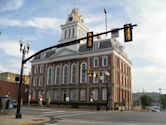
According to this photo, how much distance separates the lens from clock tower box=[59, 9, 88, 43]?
75.6m

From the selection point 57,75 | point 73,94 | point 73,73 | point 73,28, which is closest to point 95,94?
point 73,94

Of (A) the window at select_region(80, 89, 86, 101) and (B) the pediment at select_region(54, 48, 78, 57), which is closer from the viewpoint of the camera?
(A) the window at select_region(80, 89, 86, 101)

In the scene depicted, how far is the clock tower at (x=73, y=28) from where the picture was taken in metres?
75.6

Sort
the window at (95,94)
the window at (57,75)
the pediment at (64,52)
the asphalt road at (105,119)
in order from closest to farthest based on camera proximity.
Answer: the asphalt road at (105,119)
the window at (95,94)
the pediment at (64,52)
the window at (57,75)

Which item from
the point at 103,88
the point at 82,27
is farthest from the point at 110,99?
the point at 82,27

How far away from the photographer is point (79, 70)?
70.1m

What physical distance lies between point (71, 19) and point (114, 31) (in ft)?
199

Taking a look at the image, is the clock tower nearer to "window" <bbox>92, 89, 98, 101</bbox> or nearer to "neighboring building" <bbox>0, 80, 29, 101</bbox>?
"window" <bbox>92, 89, 98, 101</bbox>

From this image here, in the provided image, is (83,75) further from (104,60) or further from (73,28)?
(73,28)

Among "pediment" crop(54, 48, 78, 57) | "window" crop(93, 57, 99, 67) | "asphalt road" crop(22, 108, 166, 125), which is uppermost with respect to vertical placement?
"pediment" crop(54, 48, 78, 57)

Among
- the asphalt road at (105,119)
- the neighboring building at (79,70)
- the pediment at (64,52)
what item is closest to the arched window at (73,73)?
the neighboring building at (79,70)

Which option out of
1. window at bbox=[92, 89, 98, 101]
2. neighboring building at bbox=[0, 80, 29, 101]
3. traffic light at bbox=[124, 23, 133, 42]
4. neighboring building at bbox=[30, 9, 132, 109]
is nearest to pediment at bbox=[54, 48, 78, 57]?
neighboring building at bbox=[30, 9, 132, 109]

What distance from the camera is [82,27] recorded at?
256ft

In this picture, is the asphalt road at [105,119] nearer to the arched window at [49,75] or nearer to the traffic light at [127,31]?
the traffic light at [127,31]
